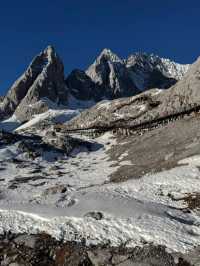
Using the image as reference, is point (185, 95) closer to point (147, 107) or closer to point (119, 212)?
point (147, 107)

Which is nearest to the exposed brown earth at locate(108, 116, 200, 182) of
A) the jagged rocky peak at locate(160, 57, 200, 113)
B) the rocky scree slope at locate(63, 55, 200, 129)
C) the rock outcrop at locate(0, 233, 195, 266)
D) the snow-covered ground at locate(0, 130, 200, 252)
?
the snow-covered ground at locate(0, 130, 200, 252)

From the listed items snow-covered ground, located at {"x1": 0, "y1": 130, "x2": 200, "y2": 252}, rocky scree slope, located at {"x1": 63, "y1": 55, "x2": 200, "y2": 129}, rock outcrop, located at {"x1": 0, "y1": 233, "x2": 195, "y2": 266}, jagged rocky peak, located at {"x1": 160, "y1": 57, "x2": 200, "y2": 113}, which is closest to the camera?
rock outcrop, located at {"x1": 0, "y1": 233, "x2": 195, "y2": 266}

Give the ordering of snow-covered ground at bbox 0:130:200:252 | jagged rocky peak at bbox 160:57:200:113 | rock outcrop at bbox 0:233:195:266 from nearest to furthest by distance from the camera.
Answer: rock outcrop at bbox 0:233:195:266
snow-covered ground at bbox 0:130:200:252
jagged rocky peak at bbox 160:57:200:113

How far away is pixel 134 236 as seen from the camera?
19.9 metres

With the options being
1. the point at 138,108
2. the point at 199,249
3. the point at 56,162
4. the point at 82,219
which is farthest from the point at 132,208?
the point at 138,108

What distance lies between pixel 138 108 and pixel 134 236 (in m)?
94.6

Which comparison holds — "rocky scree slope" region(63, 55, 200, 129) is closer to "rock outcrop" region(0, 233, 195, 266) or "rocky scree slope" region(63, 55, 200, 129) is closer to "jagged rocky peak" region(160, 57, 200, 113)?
"jagged rocky peak" region(160, 57, 200, 113)

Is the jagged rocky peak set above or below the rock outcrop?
above

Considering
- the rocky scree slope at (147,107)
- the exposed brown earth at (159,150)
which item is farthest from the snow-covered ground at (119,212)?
the rocky scree slope at (147,107)

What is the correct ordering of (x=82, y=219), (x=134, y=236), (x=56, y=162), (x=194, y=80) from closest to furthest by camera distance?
(x=134, y=236) → (x=82, y=219) → (x=56, y=162) → (x=194, y=80)

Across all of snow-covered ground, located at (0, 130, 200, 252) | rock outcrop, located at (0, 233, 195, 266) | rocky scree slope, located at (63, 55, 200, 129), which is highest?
rocky scree slope, located at (63, 55, 200, 129)

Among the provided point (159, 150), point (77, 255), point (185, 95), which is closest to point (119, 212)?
point (77, 255)

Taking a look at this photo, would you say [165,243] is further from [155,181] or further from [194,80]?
[194,80]

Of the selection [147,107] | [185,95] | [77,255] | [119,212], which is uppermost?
[185,95]
